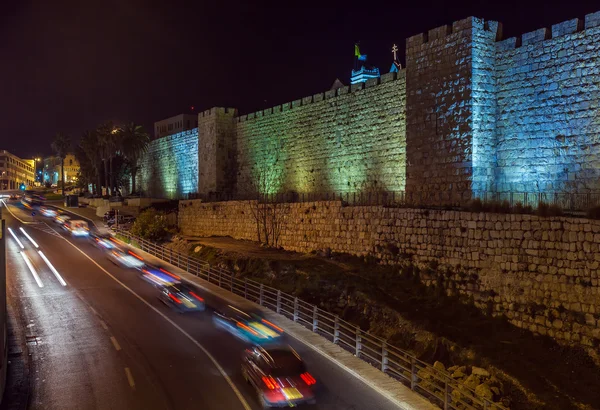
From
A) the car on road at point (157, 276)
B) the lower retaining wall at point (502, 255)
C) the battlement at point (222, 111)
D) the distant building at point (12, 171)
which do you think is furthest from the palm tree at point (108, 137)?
the distant building at point (12, 171)

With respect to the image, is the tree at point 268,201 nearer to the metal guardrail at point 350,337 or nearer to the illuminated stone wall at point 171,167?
the metal guardrail at point 350,337

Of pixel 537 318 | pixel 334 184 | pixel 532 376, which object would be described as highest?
pixel 334 184

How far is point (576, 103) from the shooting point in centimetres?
1703

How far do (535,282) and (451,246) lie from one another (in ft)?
11.3

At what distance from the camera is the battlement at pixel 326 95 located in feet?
82.9

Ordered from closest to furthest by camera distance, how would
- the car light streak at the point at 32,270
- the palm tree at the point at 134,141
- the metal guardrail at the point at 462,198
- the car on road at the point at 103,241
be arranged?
1. the metal guardrail at the point at 462,198
2. the car light streak at the point at 32,270
3. the car on road at the point at 103,241
4. the palm tree at the point at 134,141

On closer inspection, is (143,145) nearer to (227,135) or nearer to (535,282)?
(227,135)

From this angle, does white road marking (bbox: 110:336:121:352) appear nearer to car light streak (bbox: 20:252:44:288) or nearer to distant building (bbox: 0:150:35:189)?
car light streak (bbox: 20:252:44:288)

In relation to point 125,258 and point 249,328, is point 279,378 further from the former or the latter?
point 125,258

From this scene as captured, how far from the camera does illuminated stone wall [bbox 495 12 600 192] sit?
54.7 feet

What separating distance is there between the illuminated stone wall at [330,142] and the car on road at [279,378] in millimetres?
15293

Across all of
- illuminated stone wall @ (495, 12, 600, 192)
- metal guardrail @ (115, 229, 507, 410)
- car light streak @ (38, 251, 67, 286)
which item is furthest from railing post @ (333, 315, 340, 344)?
car light streak @ (38, 251, 67, 286)

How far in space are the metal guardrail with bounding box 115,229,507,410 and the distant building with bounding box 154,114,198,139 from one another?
53323 millimetres

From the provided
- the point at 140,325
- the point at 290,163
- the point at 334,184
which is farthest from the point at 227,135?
the point at 140,325
